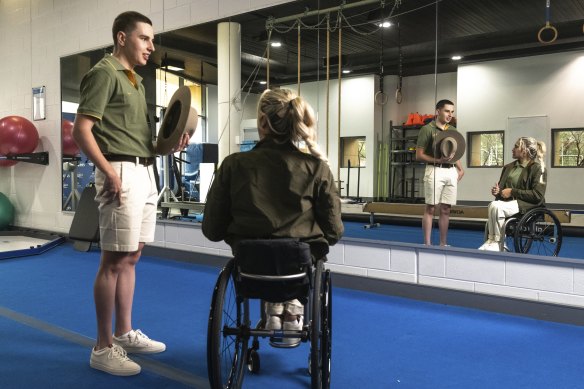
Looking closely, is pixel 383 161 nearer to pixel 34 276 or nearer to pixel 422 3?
pixel 422 3

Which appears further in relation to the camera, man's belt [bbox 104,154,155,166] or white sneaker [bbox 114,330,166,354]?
white sneaker [bbox 114,330,166,354]

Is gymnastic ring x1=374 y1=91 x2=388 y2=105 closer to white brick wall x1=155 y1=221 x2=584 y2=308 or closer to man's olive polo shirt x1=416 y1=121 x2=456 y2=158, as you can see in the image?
man's olive polo shirt x1=416 y1=121 x2=456 y2=158

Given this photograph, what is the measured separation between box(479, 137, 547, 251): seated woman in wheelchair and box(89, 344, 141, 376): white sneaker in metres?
2.68

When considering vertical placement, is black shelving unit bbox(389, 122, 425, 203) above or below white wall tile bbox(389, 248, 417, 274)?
above

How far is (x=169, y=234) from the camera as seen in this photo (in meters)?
4.97

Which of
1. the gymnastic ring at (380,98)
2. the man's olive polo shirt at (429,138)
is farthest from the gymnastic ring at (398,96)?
the man's olive polo shirt at (429,138)

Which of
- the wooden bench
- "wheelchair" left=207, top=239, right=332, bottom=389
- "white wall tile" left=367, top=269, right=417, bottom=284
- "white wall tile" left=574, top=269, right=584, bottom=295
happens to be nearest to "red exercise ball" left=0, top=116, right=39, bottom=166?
the wooden bench

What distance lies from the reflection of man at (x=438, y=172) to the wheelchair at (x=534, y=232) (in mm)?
498

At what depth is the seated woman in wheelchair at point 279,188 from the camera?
160cm

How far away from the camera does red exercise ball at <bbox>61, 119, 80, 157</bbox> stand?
6109mm

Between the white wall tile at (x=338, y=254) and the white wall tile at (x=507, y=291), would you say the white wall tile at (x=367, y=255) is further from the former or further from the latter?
the white wall tile at (x=507, y=291)

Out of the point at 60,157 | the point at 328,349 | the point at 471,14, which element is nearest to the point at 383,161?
the point at 471,14

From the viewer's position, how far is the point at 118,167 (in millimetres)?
2080

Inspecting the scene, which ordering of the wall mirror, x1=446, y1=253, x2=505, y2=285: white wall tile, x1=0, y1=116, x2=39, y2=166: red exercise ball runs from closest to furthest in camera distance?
x1=446, y1=253, x2=505, y2=285: white wall tile → the wall mirror → x1=0, y1=116, x2=39, y2=166: red exercise ball
